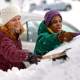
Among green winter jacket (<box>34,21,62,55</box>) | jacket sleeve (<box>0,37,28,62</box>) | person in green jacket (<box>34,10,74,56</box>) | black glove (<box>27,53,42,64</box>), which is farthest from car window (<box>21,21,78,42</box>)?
black glove (<box>27,53,42,64</box>)

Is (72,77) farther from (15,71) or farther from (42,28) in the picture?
(42,28)

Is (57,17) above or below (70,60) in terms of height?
below

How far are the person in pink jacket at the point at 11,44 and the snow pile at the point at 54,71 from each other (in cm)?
23

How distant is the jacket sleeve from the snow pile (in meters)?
0.21

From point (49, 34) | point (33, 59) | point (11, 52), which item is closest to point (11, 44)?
point (11, 52)

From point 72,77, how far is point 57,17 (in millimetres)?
2506

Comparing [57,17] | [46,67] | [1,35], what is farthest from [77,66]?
[57,17]

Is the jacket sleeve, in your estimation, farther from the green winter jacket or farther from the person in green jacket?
the green winter jacket

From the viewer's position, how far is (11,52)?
→ 4.12 metres

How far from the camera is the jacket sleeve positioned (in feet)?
13.3

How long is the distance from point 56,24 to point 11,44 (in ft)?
5.00

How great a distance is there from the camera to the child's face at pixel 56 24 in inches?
221

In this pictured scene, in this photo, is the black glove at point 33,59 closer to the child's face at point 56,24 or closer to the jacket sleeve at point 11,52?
the jacket sleeve at point 11,52

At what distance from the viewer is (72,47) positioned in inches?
144
